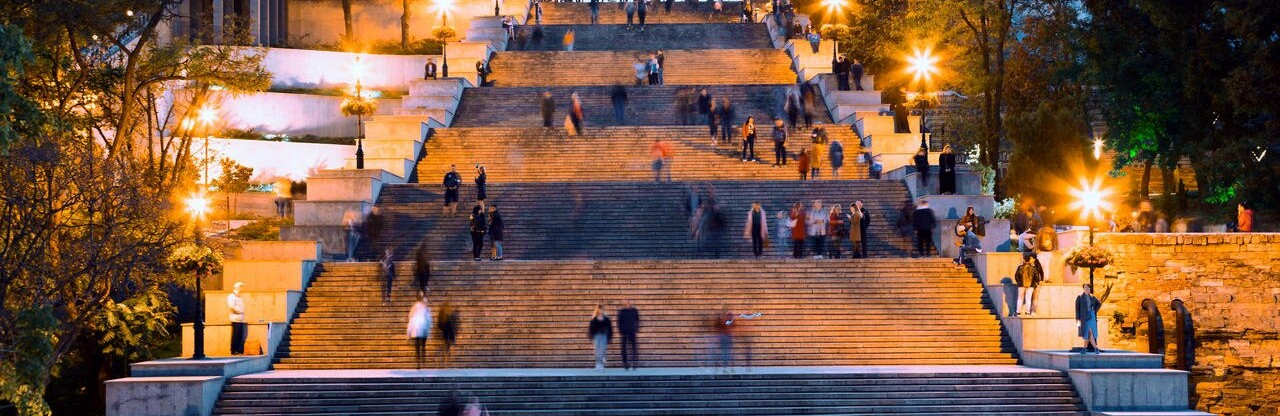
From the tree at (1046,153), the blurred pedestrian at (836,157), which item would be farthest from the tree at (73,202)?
the tree at (1046,153)

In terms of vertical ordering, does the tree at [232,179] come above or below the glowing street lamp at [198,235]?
above

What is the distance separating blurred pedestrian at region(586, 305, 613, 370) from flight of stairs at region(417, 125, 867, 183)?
1170 cm

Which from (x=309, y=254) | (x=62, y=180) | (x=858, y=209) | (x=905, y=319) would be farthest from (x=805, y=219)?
(x=62, y=180)

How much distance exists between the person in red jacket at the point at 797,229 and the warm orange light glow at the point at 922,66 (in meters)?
19.0

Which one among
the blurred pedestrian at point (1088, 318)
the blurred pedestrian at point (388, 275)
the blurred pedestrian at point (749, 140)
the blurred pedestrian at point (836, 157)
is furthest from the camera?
the blurred pedestrian at point (749, 140)

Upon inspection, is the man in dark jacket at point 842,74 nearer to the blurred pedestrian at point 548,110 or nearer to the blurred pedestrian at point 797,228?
the blurred pedestrian at point 548,110

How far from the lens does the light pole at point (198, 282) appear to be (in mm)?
24578

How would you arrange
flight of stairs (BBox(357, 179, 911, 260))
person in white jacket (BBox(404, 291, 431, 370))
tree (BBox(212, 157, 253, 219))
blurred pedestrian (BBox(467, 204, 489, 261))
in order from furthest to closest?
tree (BBox(212, 157, 253, 219)), flight of stairs (BBox(357, 179, 911, 260)), blurred pedestrian (BBox(467, 204, 489, 261)), person in white jacket (BBox(404, 291, 431, 370))

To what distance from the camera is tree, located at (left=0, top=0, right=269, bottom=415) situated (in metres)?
19.7

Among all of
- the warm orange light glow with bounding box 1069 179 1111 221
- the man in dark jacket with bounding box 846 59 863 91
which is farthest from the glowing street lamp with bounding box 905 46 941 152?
the warm orange light glow with bounding box 1069 179 1111 221

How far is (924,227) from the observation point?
3066cm

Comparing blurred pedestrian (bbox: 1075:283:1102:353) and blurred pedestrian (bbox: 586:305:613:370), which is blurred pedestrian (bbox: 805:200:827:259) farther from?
blurred pedestrian (bbox: 586:305:613:370)

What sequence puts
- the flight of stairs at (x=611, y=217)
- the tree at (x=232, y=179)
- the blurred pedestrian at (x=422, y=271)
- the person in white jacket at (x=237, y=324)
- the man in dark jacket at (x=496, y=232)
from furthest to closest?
the tree at (x=232, y=179) → the flight of stairs at (x=611, y=217) → the man in dark jacket at (x=496, y=232) → the blurred pedestrian at (x=422, y=271) → the person in white jacket at (x=237, y=324)

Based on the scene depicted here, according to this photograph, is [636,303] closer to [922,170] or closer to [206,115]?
[922,170]
